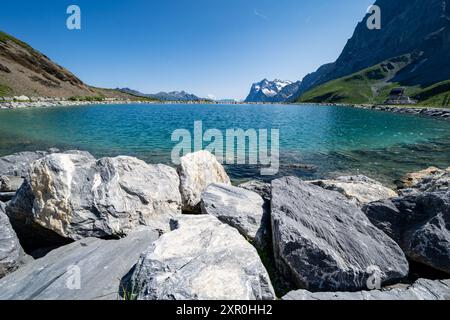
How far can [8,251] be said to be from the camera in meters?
7.50

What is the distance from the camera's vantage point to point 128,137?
136ft

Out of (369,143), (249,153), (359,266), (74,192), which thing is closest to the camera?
(359,266)

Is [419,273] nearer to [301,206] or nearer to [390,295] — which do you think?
[390,295]

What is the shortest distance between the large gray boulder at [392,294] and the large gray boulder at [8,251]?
26.6 ft

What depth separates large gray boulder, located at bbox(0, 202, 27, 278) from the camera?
7305 millimetres

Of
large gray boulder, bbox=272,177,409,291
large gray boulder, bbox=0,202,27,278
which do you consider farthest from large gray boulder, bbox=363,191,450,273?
large gray boulder, bbox=0,202,27,278

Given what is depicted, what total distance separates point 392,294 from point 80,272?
8186mm

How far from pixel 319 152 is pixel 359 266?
28002 millimetres

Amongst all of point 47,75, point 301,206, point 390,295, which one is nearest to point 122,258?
point 301,206

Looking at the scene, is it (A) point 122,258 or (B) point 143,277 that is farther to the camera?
(A) point 122,258

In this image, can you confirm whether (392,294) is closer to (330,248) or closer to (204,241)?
(330,248)

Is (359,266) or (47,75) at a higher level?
(47,75)

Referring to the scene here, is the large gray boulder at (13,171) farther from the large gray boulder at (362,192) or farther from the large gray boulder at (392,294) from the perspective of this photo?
the large gray boulder at (362,192)

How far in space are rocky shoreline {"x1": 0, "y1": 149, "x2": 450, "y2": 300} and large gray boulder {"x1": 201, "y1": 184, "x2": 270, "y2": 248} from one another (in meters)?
0.04
